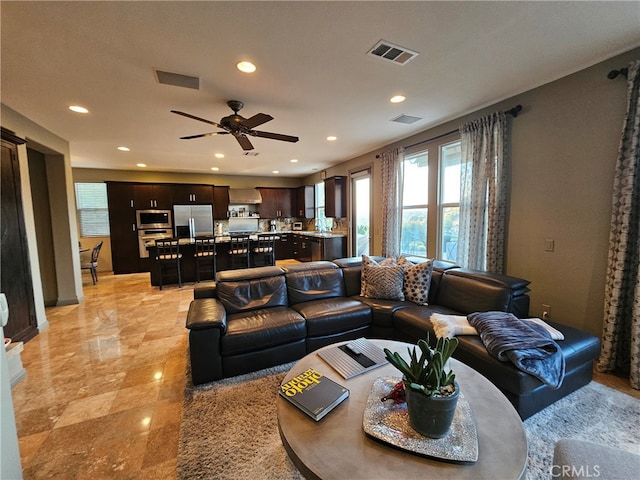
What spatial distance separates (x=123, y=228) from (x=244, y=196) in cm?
312

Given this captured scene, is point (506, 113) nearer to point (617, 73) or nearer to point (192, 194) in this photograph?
point (617, 73)

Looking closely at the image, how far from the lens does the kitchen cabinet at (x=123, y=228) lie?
6586mm

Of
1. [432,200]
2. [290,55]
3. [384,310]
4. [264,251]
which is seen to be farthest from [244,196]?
[384,310]

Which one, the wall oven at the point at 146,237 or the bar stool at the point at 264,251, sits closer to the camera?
the bar stool at the point at 264,251

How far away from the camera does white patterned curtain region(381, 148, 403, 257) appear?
4.71 m

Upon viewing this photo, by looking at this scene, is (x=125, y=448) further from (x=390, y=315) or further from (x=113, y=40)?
(x=113, y=40)

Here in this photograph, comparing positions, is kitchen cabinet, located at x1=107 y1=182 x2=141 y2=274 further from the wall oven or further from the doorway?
the doorway

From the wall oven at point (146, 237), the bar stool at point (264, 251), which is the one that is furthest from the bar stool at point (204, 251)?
the wall oven at point (146, 237)

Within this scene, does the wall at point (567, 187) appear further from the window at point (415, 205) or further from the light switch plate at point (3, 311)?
the light switch plate at point (3, 311)

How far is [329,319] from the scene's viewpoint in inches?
103

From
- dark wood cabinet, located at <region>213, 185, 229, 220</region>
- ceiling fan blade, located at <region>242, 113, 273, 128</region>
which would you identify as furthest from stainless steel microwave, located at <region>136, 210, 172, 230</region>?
ceiling fan blade, located at <region>242, 113, 273, 128</region>

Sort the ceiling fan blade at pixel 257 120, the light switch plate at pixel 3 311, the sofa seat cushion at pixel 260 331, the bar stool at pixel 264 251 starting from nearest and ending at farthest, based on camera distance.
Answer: the light switch plate at pixel 3 311 < the sofa seat cushion at pixel 260 331 < the ceiling fan blade at pixel 257 120 < the bar stool at pixel 264 251

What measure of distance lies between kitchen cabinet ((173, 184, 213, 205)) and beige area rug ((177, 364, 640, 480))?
6.12 metres

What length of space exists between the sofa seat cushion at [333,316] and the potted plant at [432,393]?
5.01 ft
